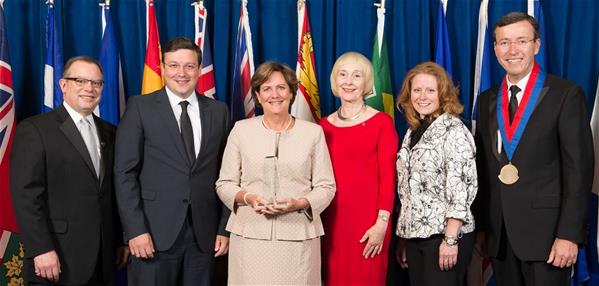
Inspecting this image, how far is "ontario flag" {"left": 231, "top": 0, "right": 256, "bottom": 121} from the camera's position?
152 inches

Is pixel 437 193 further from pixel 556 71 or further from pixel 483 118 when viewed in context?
pixel 556 71

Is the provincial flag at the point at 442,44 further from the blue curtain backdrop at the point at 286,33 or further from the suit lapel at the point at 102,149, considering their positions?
the suit lapel at the point at 102,149

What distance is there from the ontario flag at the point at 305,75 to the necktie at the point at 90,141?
132 cm

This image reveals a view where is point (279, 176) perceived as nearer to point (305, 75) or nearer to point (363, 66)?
point (363, 66)

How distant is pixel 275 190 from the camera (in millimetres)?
2771

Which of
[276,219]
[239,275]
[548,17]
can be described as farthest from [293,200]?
[548,17]

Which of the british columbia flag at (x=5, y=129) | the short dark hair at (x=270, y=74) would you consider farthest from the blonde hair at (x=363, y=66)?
the british columbia flag at (x=5, y=129)

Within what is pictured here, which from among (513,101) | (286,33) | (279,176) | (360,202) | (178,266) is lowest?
(178,266)

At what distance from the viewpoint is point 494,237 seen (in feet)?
9.49

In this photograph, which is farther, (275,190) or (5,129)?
(5,129)

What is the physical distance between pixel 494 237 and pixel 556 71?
1.55 m

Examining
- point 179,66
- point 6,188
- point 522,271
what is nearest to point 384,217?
point 522,271

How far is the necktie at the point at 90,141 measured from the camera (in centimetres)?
287

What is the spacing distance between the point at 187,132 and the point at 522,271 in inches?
66.5
